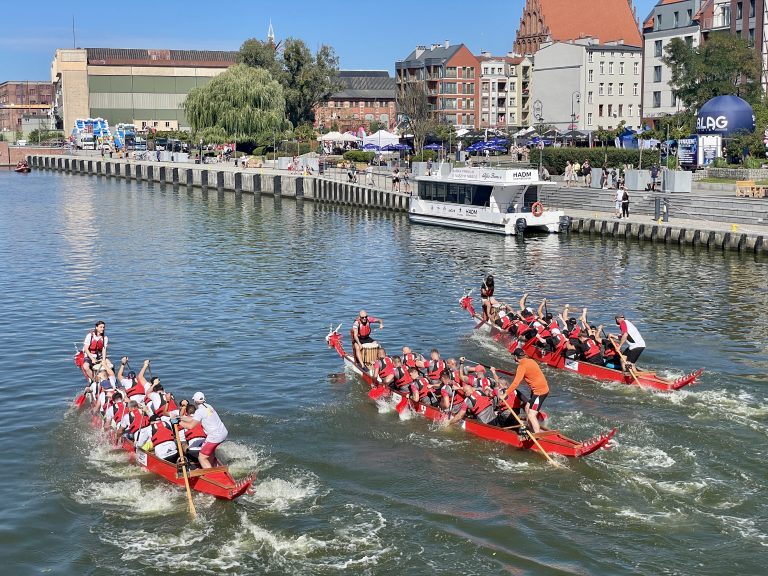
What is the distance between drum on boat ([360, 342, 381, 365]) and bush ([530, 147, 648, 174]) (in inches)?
1771

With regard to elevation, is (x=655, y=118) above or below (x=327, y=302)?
above

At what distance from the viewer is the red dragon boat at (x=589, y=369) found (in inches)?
1005

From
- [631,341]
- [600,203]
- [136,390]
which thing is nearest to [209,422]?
[136,390]

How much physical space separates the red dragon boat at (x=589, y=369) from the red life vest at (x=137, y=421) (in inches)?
493

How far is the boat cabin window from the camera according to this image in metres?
58.8

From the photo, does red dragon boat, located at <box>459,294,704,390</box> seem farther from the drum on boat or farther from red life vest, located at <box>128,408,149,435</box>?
red life vest, located at <box>128,408,149,435</box>

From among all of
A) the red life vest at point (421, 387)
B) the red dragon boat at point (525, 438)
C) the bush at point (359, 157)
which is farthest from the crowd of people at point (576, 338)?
the bush at point (359, 157)

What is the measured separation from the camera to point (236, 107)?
111m

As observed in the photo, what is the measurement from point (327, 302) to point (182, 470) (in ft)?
66.2

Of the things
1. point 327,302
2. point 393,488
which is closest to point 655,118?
point 327,302

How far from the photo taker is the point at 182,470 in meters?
19.3

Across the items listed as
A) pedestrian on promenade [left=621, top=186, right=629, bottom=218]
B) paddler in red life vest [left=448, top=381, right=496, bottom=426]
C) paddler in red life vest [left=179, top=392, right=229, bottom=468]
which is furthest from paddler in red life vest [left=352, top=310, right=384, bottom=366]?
pedestrian on promenade [left=621, top=186, right=629, bottom=218]

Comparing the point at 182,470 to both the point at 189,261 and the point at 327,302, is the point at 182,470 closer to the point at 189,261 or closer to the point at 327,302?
the point at 327,302

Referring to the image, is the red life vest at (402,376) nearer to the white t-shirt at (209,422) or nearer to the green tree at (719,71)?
the white t-shirt at (209,422)
